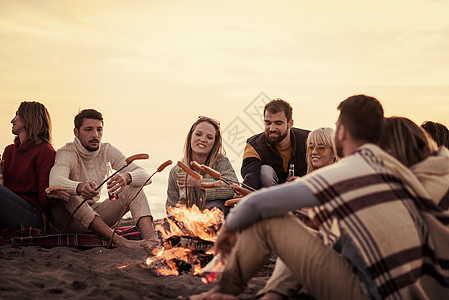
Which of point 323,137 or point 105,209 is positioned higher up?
point 323,137

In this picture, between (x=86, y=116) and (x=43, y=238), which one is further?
(x=86, y=116)

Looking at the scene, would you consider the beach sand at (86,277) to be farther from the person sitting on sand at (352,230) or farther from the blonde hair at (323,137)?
the blonde hair at (323,137)

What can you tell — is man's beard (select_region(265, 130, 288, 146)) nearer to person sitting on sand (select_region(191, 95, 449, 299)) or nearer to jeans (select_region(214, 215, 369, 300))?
person sitting on sand (select_region(191, 95, 449, 299))

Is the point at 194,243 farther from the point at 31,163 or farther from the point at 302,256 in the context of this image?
the point at 31,163

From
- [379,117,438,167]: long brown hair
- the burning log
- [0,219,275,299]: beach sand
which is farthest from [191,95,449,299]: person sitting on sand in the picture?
the burning log

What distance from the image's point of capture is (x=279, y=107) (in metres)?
6.70

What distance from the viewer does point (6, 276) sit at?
405 cm

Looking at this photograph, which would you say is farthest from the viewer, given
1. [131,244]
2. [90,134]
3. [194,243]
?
[90,134]

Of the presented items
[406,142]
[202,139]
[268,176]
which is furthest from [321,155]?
[406,142]

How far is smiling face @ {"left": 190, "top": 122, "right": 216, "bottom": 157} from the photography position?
6.23 metres

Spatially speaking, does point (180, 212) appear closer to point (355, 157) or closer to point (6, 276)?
point (6, 276)

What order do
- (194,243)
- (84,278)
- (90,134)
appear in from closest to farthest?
(84,278), (194,243), (90,134)

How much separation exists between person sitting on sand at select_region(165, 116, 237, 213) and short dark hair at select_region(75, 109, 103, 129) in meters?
1.24

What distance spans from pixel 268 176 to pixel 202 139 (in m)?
1.09
